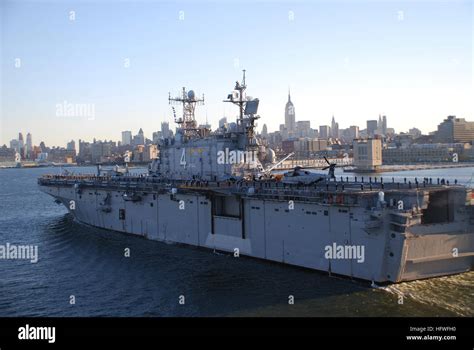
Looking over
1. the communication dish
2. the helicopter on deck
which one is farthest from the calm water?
the communication dish

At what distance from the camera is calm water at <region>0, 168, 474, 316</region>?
53.7 feet

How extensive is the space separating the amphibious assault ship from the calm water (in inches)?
30.3

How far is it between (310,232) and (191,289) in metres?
5.17

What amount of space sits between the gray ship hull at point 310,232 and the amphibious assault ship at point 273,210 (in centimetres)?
4

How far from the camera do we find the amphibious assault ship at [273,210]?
17469 mm

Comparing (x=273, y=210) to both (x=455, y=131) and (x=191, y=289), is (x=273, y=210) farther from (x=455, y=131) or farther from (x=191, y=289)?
(x=455, y=131)

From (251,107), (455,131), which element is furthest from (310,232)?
(455,131)

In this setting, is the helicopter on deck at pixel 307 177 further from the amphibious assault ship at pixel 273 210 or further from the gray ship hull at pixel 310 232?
the gray ship hull at pixel 310 232

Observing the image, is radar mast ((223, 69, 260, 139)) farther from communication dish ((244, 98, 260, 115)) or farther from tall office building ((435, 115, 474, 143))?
tall office building ((435, 115, 474, 143))

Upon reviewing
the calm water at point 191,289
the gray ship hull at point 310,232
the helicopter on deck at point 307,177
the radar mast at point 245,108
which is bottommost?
the calm water at point 191,289

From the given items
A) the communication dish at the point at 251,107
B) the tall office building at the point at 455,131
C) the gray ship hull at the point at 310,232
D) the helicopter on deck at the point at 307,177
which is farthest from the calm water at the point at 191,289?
the tall office building at the point at 455,131
